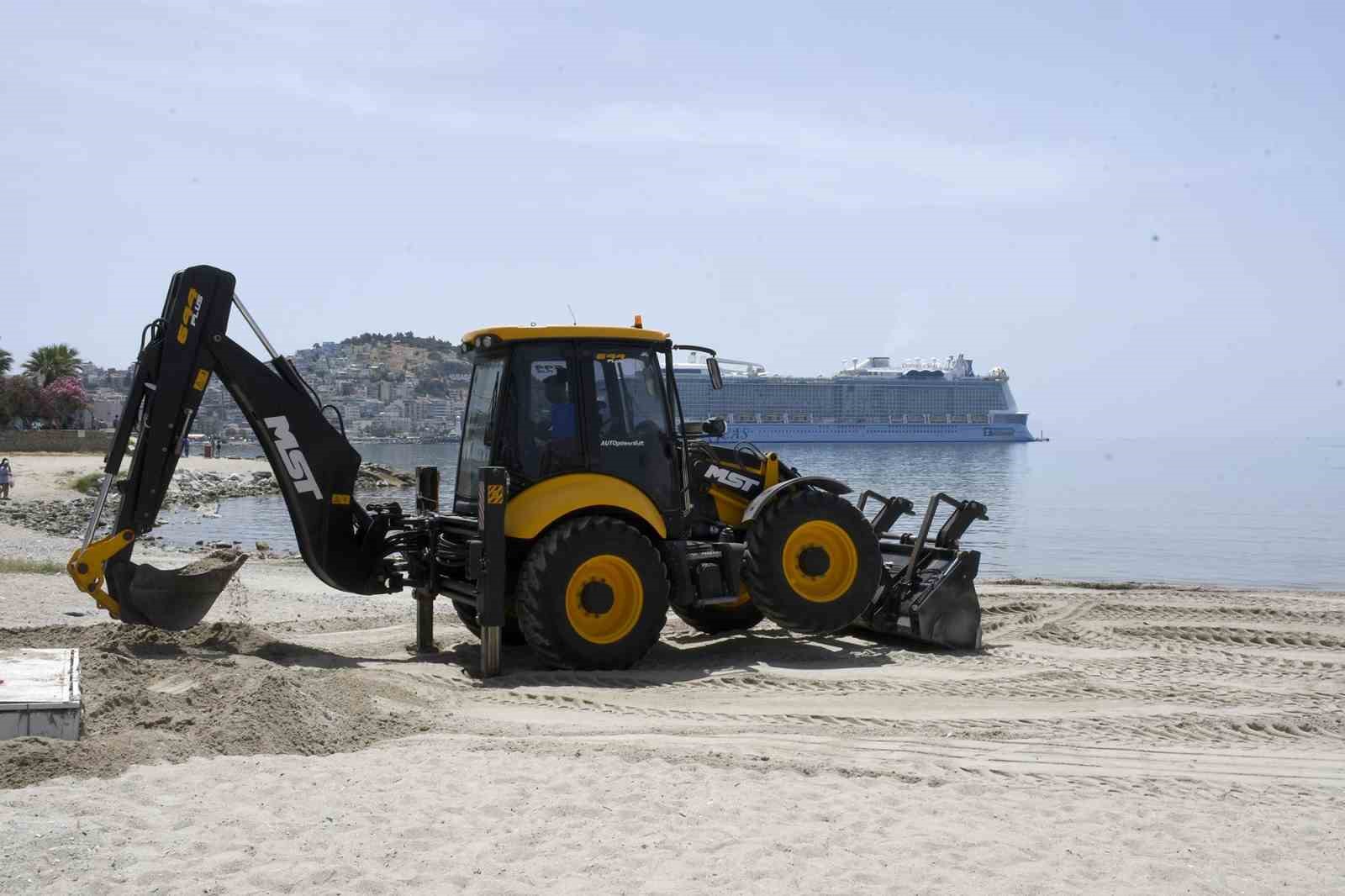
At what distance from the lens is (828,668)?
9.14m

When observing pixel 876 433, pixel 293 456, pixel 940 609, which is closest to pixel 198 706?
pixel 293 456

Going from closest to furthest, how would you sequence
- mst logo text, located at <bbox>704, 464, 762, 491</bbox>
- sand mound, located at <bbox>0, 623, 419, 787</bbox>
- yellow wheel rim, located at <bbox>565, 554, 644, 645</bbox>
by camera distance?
sand mound, located at <bbox>0, 623, 419, 787</bbox>, yellow wheel rim, located at <bbox>565, 554, 644, 645</bbox>, mst logo text, located at <bbox>704, 464, 762, 491</bbox>

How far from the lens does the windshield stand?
29.1 feet

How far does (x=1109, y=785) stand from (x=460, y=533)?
15.5ft

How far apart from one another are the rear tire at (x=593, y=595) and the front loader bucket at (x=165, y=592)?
2.20m

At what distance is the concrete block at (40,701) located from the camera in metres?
5.86

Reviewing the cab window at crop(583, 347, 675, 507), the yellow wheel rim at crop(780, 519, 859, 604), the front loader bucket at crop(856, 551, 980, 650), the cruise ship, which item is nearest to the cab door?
the cab window at crop(583, 347, 675, 507)

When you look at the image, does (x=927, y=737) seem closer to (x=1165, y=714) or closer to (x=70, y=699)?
(x=1165, y=714)

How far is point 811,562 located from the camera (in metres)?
9.62

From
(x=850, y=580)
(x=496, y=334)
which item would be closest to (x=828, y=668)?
(x=850, y=580)

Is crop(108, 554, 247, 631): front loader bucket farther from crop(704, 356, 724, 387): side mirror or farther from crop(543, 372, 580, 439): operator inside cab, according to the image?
crop(704, 356, 724, 387): side mirror

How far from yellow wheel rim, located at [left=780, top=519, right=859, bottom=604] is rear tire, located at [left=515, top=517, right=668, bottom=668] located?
46.1 inches

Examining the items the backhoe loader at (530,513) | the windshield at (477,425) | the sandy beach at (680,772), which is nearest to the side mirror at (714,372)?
the backhoe loader at (530,513)

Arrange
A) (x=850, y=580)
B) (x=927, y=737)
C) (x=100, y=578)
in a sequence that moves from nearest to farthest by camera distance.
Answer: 1. (x=927, y=737)
2. (x=100, y=578)
3. (x=850, y=580)
